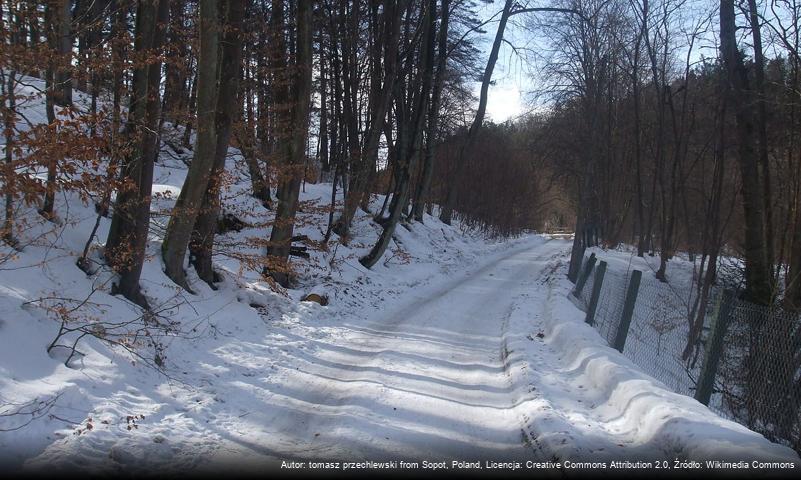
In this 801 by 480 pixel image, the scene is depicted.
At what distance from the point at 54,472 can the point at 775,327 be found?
762cm

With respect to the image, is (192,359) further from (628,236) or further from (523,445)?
(628,236)

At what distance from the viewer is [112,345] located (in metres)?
6.29

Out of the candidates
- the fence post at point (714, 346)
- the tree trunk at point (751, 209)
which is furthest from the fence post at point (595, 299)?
the fence post at point (714, 346)

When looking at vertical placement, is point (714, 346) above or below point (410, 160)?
below

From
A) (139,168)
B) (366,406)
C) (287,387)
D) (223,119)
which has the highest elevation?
(223,119)

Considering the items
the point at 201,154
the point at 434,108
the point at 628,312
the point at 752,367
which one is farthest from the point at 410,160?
the point at 752,367

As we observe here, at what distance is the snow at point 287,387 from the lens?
4.51 metres

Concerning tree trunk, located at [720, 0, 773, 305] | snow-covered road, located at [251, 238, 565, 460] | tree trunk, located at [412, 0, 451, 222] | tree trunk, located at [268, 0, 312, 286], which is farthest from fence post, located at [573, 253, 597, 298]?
tree trunk, located at [268, 0, 312, 286]

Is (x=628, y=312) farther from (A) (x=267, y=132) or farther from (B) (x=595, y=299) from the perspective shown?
(A) (x=267, y=132)

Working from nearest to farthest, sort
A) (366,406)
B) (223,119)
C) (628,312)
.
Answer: (366,406)
(628,312)
(223,119)

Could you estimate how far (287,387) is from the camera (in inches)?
249

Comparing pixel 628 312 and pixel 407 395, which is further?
pixel 628 312

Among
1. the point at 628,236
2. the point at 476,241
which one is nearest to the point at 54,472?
the point at 476,241

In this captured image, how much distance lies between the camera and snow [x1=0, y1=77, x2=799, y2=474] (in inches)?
178
